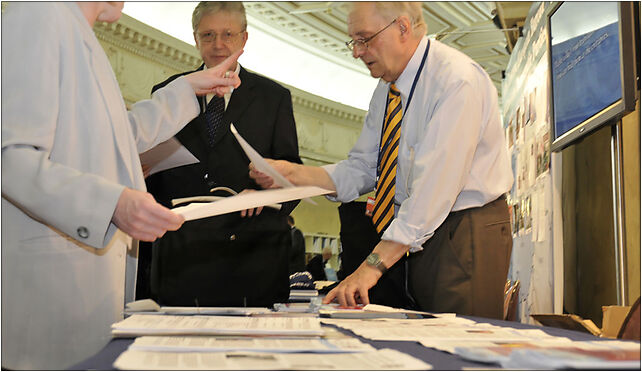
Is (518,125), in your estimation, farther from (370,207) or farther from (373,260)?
(373,260)

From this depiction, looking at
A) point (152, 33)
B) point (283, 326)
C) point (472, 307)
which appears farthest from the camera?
point (152, 33)

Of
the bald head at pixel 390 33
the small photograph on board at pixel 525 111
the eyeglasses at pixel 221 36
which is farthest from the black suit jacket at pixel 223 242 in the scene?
the small photograph on board at pixel 525 111

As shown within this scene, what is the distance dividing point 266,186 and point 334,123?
1228cm

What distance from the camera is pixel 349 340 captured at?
1.02m

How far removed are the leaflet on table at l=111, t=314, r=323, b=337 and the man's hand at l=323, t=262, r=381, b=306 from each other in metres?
0.60

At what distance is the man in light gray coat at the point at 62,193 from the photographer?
122cm

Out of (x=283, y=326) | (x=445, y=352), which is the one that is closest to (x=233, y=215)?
(x=283, y=326)

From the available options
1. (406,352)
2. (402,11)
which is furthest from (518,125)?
(406,352)

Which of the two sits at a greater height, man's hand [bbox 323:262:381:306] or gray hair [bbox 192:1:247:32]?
gray hair [bbox 192:1:247:32]

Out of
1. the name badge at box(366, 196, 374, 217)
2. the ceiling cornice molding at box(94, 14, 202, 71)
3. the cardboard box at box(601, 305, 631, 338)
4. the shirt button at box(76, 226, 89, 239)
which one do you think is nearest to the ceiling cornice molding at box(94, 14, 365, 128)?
the ceiling cornice molding at box(94, 14, 202, 71)

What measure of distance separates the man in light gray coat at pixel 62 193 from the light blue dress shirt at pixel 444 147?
819 millimetres

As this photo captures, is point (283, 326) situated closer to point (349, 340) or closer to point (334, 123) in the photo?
point (349, 340)

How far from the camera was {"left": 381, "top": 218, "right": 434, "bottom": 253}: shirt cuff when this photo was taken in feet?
6.28

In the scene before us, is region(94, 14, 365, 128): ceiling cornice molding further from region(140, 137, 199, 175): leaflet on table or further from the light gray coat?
the light gray coat
